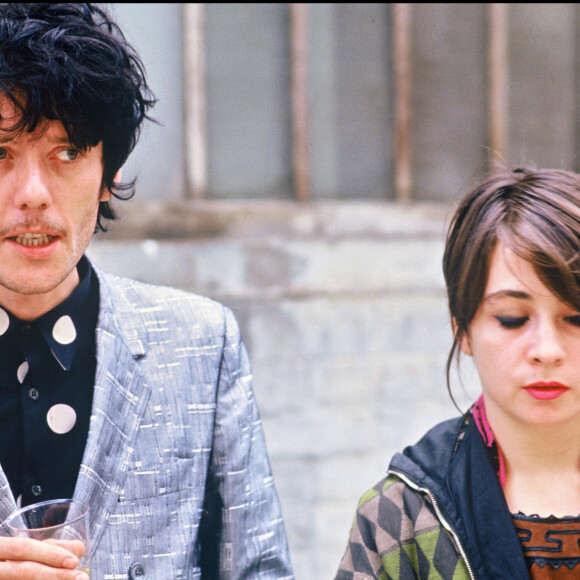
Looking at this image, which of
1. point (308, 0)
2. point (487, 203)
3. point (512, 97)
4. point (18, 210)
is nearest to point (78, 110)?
point (18, 210)

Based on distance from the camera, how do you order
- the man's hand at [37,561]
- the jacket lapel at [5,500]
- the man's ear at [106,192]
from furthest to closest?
the man's ear at [106,192] → the jacket lapel at [5,500] → the man's hand at [37,561]

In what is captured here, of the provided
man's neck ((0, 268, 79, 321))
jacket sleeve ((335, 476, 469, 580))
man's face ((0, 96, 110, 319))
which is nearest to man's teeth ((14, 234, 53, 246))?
man's face ((0, 96, 110, 319))

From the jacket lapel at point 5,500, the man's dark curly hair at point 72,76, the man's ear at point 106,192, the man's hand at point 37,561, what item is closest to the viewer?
the man's hand at point 37,561

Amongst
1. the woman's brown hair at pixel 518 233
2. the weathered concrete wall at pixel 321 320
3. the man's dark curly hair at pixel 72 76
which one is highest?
the man's dark curly hair at pixel 72 76

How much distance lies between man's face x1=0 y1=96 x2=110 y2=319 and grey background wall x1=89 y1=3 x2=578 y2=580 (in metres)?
2.45

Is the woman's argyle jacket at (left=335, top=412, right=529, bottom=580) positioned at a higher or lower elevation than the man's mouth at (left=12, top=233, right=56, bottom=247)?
→ lower

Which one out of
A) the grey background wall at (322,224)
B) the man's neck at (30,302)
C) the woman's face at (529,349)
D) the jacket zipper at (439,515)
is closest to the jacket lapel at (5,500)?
the man's neck at (30,302)

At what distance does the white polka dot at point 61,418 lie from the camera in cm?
184

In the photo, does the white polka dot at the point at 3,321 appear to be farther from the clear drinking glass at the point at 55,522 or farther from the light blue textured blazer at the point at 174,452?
the clear drinking glass at the point at 55,522

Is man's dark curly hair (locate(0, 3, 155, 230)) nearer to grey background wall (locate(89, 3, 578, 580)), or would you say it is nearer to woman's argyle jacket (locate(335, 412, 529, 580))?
woman's argyle jacket (locate(335, 412, 529, 580))

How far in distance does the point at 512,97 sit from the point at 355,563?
12.8 ft

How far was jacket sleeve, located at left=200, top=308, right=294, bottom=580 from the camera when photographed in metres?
1.96

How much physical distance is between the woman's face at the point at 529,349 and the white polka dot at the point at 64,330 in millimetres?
928

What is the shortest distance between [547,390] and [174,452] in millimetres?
842
